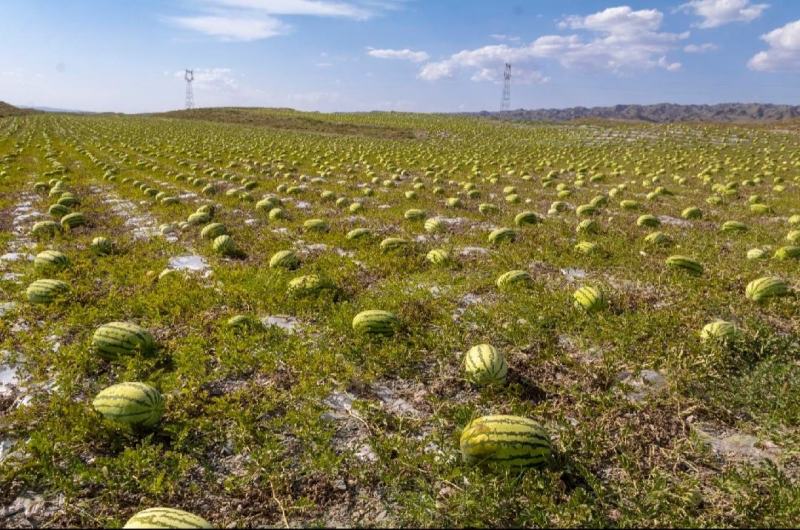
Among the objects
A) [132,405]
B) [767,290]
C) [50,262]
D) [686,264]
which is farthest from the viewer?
[50,262]

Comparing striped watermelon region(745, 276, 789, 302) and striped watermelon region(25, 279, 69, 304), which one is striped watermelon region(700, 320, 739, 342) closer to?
striped watermelon region(745, 276, 789, 302)

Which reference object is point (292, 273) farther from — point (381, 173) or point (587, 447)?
point (381, 173)

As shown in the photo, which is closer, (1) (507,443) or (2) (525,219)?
(1) (507,443)

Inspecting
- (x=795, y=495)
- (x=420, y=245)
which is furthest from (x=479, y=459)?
(x=420, y=245)

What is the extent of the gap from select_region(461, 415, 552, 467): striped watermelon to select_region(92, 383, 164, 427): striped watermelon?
2.52 meters

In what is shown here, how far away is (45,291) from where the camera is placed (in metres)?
6.55

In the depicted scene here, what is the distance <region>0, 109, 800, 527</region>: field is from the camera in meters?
3.42

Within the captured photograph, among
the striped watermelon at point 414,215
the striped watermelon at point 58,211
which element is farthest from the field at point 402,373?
the striped watermelon at point 414,215

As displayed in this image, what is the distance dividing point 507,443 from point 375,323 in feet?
7.93

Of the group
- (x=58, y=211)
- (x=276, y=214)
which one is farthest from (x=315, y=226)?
(x=58, y=211)

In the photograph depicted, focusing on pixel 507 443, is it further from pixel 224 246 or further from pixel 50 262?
pixel 50 262

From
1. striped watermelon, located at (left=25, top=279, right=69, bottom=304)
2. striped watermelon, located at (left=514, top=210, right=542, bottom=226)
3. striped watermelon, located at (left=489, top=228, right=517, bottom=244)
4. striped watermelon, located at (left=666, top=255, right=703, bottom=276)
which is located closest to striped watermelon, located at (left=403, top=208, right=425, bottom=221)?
striped watermelon, located at (left=514, top=210, right=542, bottom=226)

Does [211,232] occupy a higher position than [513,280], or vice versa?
[211,232]

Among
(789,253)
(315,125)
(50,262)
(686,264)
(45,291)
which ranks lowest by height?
(45,291)
